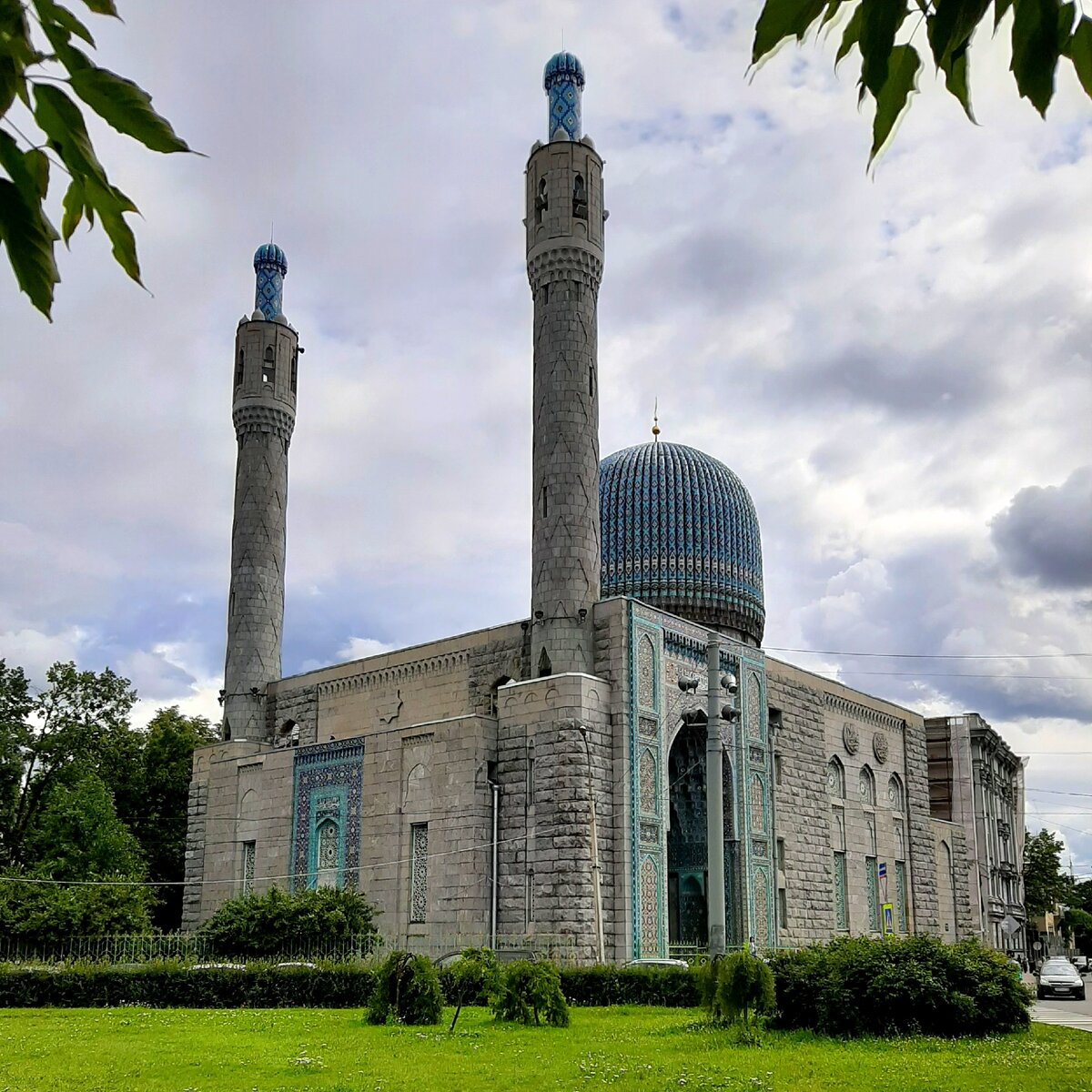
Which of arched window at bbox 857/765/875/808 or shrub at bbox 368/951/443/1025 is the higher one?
arched window at bbox 857/765/875/808

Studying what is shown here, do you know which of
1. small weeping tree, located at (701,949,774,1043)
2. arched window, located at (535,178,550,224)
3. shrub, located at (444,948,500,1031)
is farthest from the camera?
arched window, located at (535,178,550,224)

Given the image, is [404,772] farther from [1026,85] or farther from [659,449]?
[1026,85]

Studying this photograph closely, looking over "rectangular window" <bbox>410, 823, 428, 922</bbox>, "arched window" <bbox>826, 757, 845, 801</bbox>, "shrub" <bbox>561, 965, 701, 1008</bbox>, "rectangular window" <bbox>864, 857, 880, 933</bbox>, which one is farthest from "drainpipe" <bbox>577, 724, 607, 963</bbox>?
"rectangular window" <bbox>864, 857, 880, 933</bbox>

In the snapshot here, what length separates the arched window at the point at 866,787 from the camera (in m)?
34.0

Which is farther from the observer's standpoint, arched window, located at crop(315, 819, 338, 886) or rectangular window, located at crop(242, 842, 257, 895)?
rectangular window, located at crop(242, 842, 257, 895)

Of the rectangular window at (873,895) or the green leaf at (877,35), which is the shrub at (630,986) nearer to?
the rectangular window at (873,895)

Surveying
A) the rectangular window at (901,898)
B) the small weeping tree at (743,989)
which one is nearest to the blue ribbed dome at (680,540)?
the rectangular window at (901,898)

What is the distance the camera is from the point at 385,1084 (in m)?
9.77

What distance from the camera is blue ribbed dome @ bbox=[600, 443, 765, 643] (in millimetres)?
32312

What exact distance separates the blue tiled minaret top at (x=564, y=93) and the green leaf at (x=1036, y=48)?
90.8ft

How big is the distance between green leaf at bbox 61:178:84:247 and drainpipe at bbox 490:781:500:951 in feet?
74.4

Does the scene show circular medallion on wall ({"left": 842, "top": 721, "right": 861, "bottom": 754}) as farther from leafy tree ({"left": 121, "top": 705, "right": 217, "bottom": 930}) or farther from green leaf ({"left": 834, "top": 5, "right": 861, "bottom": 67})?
green leaf ({"left": 834, "top": 5, "right": 861, "bottom": 67})

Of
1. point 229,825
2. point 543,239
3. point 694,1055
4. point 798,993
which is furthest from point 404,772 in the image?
point 694,1055

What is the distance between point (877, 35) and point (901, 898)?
35324mm
